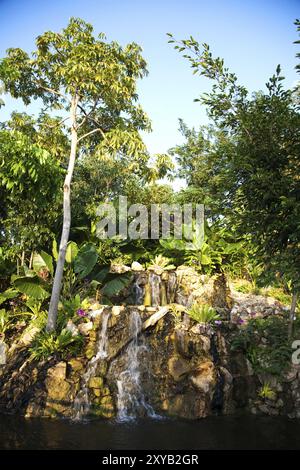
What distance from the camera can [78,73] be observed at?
37.1 ft

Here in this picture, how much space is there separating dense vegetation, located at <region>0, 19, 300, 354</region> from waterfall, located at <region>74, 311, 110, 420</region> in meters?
0.92

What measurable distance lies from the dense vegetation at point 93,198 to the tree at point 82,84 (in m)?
0.04

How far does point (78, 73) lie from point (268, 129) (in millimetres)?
7326

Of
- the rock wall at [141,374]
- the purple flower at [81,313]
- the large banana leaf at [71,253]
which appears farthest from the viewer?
the large banana leaf at [71,253]

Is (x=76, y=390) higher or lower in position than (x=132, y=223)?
lower

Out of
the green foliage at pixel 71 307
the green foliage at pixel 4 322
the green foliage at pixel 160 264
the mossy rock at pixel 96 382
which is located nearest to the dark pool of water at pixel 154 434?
the mossy rock at pixel 96 382

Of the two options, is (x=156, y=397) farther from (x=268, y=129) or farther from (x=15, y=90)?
(x=15, y=90)

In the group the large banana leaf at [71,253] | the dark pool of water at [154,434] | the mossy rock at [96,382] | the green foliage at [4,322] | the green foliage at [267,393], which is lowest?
the dark pool of water at [154,434]

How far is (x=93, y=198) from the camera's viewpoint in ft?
56.1

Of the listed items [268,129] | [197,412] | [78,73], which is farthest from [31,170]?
[197,412]

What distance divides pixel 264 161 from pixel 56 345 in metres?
7.04

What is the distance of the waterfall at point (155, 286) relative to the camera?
13.4 m

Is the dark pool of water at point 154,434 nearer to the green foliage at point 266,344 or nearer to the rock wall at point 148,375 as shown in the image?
the rock wall at point 148,375

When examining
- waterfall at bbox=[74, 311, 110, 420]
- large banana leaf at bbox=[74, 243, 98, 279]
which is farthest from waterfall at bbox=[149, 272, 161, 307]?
waterfall at bbox=[74, 311, 110, 420]
